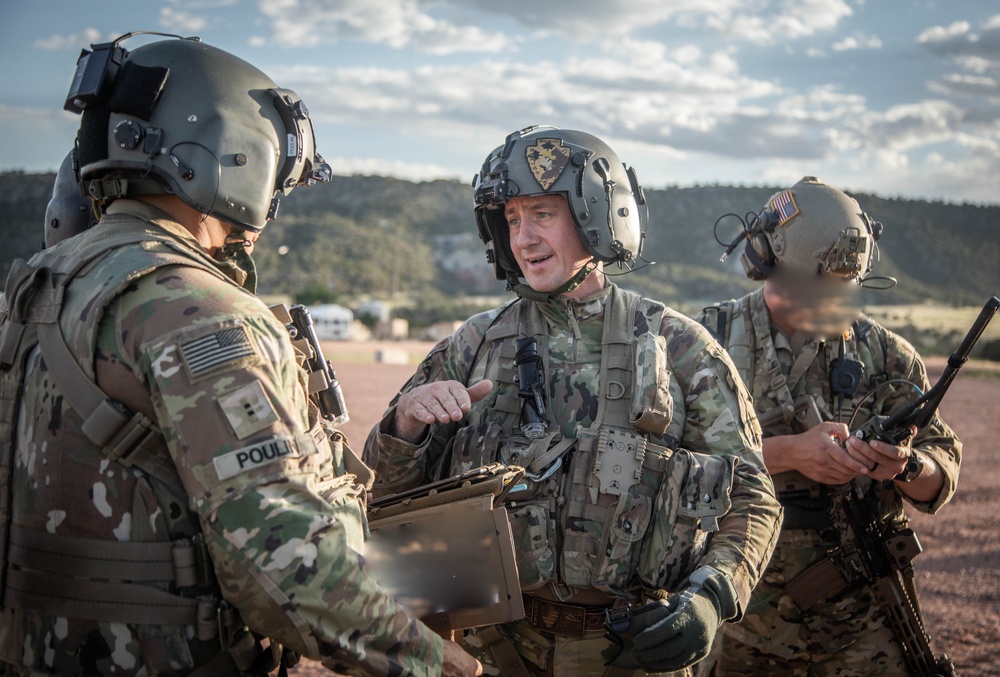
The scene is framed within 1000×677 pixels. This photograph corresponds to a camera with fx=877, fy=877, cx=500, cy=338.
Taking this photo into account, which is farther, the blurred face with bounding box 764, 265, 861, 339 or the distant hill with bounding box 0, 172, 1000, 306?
the distant hill with bounding box 0, 172, 1000, 306

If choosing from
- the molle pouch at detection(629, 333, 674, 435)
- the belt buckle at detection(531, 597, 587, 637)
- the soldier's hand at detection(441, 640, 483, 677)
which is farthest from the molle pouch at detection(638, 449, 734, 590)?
the soldier's hand at detection(441, 640, 483, 677)

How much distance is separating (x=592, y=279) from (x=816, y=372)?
5.93 feet

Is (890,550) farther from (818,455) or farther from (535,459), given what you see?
(535,459)

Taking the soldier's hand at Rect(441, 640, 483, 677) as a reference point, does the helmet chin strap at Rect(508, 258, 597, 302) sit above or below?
above

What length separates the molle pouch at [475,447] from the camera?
3.55 meters

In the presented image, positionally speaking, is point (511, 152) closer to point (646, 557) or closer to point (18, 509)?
point (646, 557)

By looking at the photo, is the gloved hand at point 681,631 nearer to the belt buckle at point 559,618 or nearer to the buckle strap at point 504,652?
the belt buckle at point 559,618

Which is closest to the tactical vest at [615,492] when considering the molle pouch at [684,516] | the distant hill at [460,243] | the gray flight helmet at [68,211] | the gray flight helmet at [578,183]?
the molle pouch at [684,516]

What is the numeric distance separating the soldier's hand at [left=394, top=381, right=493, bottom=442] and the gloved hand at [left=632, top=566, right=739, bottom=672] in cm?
100

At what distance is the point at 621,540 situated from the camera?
11.0 ft

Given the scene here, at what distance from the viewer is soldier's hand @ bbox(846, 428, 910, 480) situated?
4.44 meters

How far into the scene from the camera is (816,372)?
5000mm

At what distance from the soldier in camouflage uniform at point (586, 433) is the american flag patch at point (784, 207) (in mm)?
1516

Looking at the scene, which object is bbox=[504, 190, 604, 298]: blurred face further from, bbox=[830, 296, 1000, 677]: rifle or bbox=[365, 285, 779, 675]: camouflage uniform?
bbox=[830, 296, 1000, 677]: rifle
